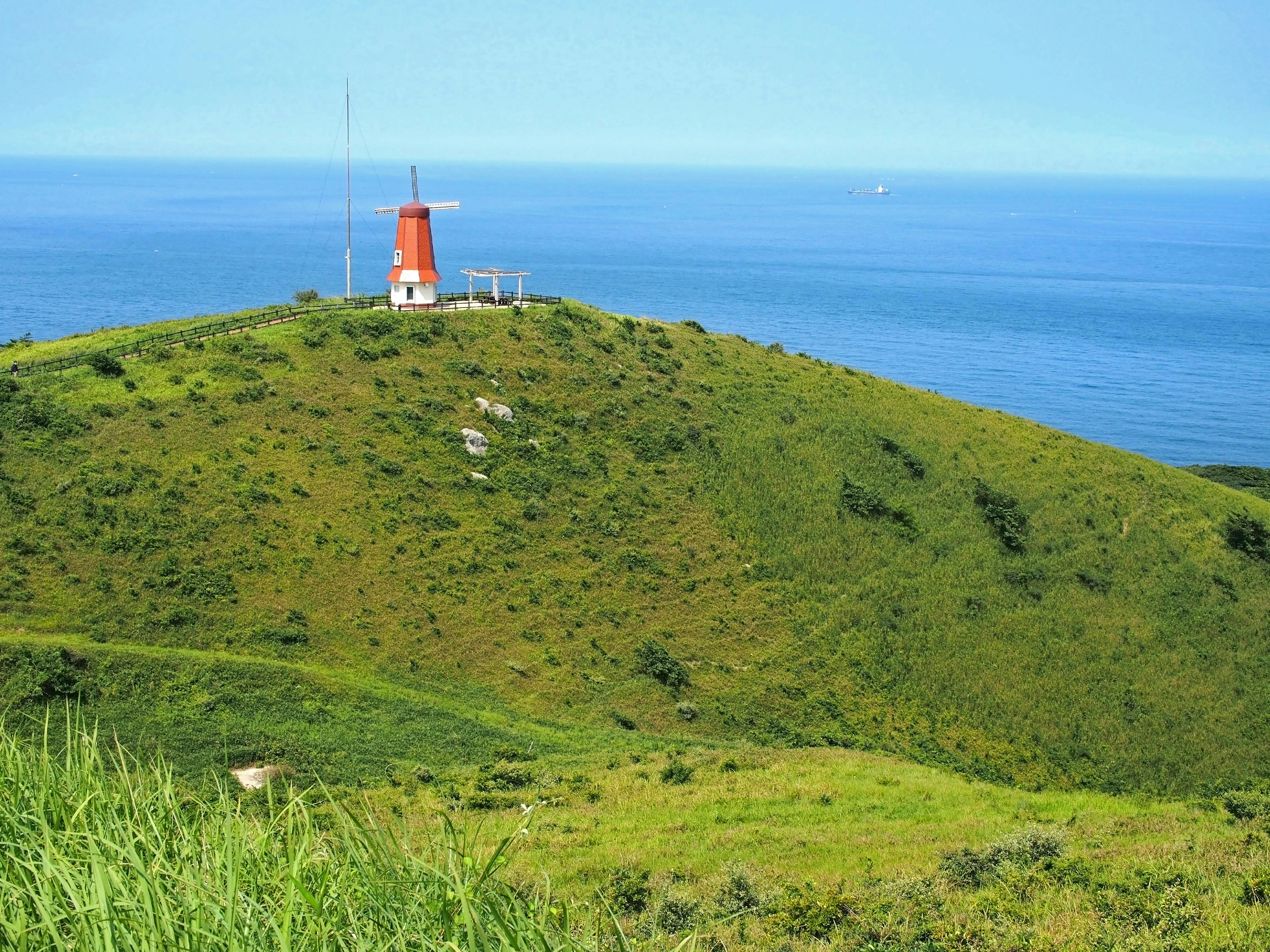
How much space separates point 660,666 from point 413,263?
2712cm

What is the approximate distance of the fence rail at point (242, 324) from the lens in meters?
48.2

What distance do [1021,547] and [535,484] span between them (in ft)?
73.6

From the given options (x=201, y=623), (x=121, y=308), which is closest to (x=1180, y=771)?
(x=201, y=623)

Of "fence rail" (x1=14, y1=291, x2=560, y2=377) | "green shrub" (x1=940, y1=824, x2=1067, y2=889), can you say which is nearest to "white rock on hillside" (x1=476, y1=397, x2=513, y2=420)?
"fence rail" (x1=14, y1=291, x2=560, y2=377)

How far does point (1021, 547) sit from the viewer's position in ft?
170

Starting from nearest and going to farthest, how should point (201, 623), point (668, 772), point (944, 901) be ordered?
point (944, 901), point (668, 772), point (201, 623)

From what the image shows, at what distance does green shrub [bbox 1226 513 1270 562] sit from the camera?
179ft

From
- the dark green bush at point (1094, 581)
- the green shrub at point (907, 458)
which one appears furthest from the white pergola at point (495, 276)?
the dark green bush at point (1094, 581)

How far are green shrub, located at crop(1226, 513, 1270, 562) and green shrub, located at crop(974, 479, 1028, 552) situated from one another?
34.2 ft

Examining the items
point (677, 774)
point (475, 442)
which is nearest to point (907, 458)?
point (475, 442)

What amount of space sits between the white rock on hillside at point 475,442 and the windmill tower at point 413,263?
1100cm

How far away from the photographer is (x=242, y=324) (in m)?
55.0

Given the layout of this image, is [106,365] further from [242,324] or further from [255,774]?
[255,774]

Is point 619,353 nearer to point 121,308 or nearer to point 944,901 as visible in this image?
point 944,901
